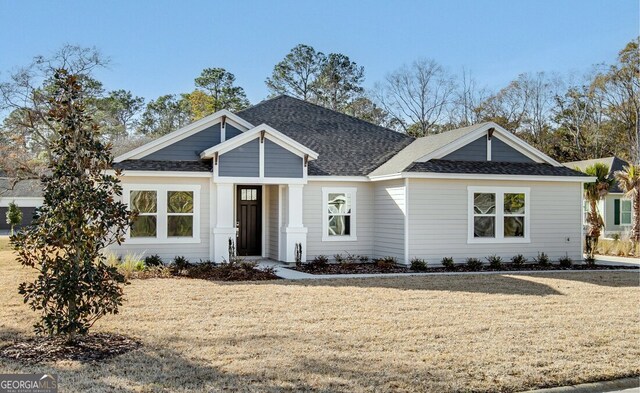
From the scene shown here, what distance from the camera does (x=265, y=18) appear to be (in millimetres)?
23781

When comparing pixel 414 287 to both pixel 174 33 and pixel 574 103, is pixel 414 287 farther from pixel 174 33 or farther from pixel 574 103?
pixel 574 103

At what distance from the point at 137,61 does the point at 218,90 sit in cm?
2072

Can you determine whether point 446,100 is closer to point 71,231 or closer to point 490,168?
point 490,168

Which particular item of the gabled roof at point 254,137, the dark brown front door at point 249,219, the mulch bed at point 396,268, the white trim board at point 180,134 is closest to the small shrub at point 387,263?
the mulch bed at point 396,268

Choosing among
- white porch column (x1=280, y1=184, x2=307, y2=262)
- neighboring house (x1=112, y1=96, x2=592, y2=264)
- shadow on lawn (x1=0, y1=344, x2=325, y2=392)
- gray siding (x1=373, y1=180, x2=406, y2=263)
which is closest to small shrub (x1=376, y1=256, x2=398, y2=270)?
gray siding (x1=373, y1=180, x2=406, y2=263)

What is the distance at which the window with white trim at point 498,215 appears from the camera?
18.8 metres

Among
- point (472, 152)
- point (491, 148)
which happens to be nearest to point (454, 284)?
point (472, 152)

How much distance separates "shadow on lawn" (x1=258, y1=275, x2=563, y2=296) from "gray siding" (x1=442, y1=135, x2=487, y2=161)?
15.8ft

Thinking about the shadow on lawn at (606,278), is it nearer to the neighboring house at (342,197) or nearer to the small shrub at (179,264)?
the neighboring house at (342,197)

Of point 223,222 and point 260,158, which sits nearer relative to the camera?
point 223,222

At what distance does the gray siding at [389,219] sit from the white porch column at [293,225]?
100 inches

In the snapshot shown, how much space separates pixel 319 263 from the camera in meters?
17.6

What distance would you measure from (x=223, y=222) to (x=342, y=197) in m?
4.09

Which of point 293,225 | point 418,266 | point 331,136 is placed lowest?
point 418,266
